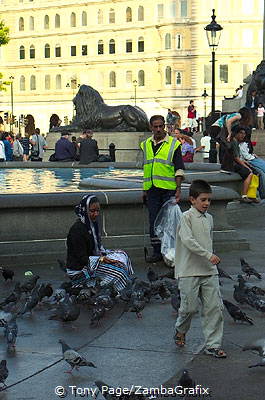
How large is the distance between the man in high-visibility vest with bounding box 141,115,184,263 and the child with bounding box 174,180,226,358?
3.21 m

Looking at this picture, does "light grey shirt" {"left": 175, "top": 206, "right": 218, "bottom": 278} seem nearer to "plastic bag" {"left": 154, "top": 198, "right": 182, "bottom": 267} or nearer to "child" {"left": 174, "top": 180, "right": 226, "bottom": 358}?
"child" {"left": 174, "top": 180, "right": 226, "bottom": 358}

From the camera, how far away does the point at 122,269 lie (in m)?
8.40

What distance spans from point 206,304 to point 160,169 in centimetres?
348

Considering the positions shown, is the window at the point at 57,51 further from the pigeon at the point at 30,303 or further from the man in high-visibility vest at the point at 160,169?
the pigeon at the point at 30,303

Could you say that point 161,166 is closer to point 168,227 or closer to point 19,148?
point 168,227

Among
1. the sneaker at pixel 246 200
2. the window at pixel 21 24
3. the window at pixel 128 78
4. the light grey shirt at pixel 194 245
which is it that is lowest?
the window at pixel 128 78

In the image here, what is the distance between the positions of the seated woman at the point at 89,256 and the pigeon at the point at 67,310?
60cm

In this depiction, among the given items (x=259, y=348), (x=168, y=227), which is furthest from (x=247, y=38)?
(x=259, y=348)

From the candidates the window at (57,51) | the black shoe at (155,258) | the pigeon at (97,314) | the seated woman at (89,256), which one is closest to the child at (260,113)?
the black shoe at (155,258)

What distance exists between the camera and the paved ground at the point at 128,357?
233 inches

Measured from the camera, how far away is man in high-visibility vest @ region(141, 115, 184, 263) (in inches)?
390

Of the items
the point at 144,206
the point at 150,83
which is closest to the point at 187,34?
the point at 150,83

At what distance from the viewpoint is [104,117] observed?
3055 centimetres

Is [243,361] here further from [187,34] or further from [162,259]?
[187,34]
